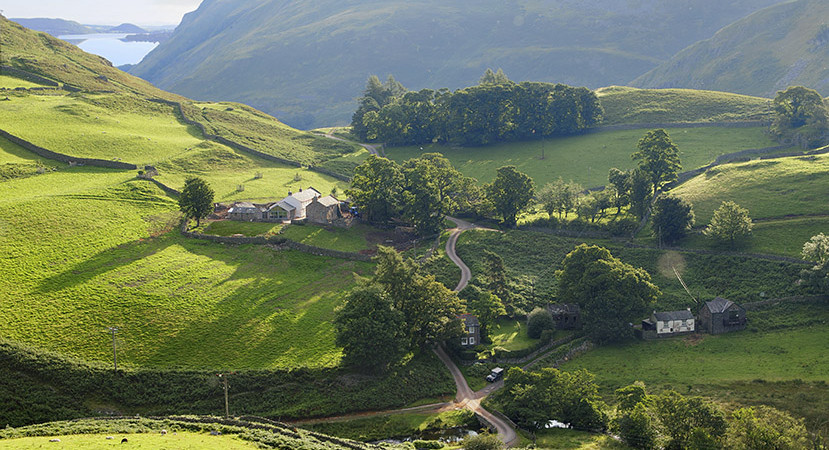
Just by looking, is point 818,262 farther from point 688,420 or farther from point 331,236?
point 331,236

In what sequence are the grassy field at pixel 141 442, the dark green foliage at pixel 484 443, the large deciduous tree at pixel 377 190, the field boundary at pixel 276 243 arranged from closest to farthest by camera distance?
the grassy field at pixel 141 442 < the dark green foliage at pixel 484 443 < the field boundary at pixel 276 243 < the large deciduous tree at pixel 377 190

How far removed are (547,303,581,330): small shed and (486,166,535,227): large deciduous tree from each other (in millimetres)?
28410

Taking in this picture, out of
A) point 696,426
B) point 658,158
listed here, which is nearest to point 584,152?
point 658,158

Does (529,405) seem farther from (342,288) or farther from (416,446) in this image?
(342,288)

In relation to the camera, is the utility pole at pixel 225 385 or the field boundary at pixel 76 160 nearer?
the utility pole at pixel 225 385

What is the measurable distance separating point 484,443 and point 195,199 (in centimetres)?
6171

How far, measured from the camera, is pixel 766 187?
10256cm

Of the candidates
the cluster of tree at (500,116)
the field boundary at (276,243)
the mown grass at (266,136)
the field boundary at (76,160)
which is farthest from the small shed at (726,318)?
the field boundary at (76,160)

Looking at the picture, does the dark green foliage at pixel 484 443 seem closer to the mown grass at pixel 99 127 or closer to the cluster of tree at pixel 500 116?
the mown grass at pixel 99 127

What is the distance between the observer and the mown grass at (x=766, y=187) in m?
94.9

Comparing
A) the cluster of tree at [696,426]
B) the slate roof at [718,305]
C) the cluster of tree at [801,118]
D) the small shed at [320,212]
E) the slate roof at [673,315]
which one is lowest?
the cluster of tree at [696,426]

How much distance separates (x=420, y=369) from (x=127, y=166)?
7241 cm

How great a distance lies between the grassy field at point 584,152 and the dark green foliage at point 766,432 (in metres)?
80.1

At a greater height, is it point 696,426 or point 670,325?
point 670,325
